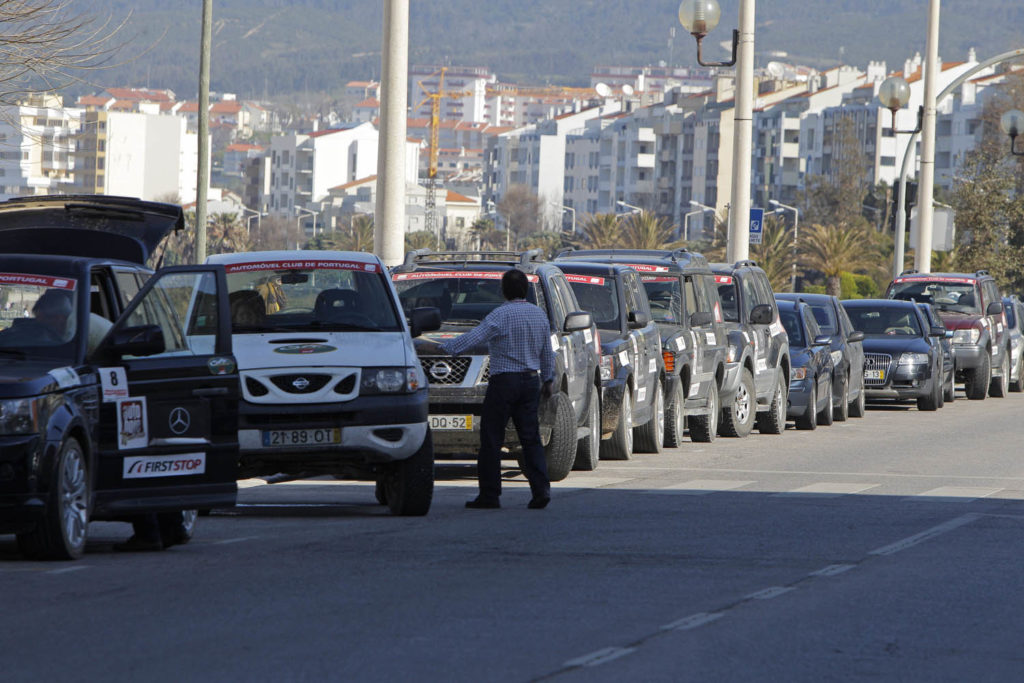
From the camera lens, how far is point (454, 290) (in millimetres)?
17156

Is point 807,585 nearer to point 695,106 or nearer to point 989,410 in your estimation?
point 989,410

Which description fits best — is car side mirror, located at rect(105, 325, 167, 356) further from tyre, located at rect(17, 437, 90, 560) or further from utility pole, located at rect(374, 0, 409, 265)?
utility pole, located at rect(374, 0, 409, 265)

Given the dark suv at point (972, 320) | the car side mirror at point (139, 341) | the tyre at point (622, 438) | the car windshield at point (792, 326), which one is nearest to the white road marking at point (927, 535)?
the car side mirror at point (139, 341)

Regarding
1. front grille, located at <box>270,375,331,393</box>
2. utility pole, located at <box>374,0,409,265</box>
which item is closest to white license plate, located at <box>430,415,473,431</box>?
front grille, located at <box>270,375,331,393</box>

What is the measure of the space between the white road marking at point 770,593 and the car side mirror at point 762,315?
14.2 metres

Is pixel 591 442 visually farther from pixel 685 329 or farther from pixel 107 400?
pixel 107 400

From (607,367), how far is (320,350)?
18.8ft

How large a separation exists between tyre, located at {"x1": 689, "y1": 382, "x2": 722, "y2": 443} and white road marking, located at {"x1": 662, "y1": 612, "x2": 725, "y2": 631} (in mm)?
14382

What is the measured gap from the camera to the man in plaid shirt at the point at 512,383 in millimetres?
14398

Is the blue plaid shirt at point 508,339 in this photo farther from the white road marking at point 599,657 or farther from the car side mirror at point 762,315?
the car side mirror at point 762,315

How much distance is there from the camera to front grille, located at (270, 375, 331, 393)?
13.3 m

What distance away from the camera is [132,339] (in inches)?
421

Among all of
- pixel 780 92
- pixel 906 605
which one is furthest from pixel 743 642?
pixel 780 92

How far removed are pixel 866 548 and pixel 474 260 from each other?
247 inches
